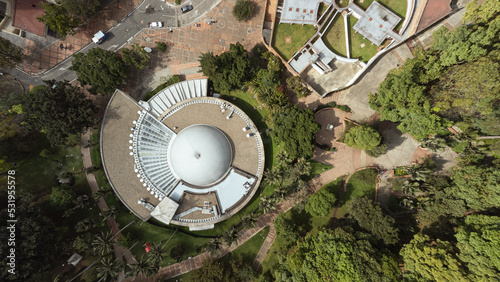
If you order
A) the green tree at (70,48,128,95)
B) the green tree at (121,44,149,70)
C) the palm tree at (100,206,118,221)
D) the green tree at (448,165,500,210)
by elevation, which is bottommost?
the palm tree at (100,206,118,221)

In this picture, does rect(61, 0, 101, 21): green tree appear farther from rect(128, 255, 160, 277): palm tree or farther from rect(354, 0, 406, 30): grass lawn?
rect(354, 0, 406, 30): grass lawn

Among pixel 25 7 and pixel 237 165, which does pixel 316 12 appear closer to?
pixel 237 165

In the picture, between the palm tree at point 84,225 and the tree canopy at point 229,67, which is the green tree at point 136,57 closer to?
the tree canopy at point 229,67

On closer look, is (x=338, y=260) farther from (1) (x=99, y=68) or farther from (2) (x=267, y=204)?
(1) (x=99, y=68)

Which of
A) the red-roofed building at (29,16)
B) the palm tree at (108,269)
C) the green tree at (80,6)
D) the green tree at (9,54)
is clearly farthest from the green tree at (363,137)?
the red-roofed building at (29,16)

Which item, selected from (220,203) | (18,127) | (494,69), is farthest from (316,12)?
(18,127)

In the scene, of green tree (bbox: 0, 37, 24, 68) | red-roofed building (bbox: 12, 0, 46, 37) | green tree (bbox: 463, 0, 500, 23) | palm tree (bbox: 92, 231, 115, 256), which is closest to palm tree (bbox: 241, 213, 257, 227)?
palm tree (bbox: 92, 231, 115, 256)
